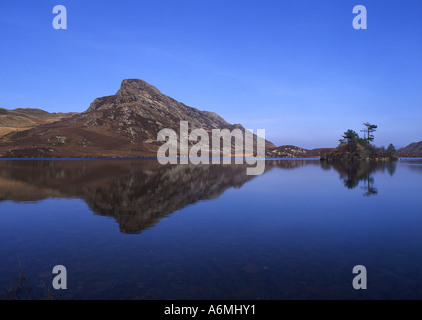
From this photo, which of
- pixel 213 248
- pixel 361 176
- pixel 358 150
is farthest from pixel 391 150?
pixel 213 248

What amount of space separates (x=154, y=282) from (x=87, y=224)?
440 inches

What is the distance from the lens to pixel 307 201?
1131 inches

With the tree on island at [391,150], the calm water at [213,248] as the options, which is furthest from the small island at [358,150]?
the calm water at [213,248]

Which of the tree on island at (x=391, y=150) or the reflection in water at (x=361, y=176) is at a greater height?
the tree on island at (x=391, y=150)

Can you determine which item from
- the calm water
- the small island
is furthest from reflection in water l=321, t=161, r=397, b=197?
the small island

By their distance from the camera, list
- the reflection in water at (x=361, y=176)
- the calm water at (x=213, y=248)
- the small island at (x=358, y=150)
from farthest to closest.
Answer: the small island at (x=358, y=150) → the reflection in water at (x=361, y=176) → the calm water at (x=213, y=248)

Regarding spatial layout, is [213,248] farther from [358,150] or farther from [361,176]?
[358,150]

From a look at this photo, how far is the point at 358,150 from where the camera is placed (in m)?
148

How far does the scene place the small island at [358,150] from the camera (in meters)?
149

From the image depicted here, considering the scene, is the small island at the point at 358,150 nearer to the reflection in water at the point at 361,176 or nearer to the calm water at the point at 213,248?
the reflection in water at the point at 361,176

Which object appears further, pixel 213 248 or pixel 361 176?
pixel 361 176

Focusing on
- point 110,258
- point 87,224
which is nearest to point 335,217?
point 110,258

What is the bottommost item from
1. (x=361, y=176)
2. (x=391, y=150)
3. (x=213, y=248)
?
(x=213, y=248)
